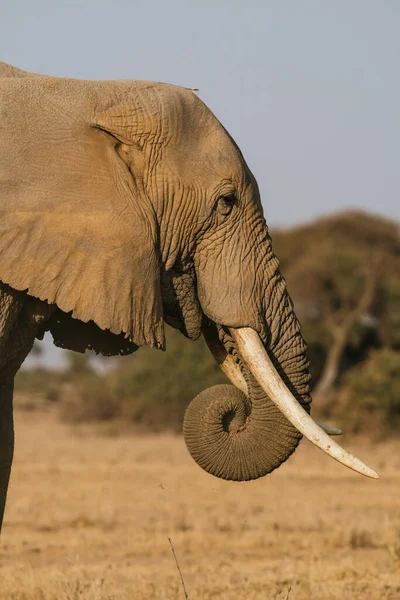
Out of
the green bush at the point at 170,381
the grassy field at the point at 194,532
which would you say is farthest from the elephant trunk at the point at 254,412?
the green bush at the point at 170,381

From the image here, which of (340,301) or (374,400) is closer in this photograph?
(374,400)

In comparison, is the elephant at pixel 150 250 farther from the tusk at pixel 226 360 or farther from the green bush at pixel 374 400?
the green bush at pixel 374 400

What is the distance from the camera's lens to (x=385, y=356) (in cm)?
2061

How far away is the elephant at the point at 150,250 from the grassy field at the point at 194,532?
4.05 ft

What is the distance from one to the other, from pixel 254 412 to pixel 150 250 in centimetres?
82

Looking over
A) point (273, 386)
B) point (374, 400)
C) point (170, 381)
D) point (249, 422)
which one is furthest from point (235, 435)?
point (170, 381)

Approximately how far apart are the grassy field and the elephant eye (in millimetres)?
1891

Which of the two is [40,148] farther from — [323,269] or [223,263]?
[323,269]

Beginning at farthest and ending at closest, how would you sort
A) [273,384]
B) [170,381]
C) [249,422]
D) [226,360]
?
1. [170,381]
2. [226,360]
3. [249,422]
4. [273,384]

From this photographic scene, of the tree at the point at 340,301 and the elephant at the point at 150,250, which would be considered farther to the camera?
the tree at the point at 340,301

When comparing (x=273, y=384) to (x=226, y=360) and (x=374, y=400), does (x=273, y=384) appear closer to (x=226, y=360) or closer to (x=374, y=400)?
(x=226, y=360)

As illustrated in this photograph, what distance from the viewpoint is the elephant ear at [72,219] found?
493 centimetres

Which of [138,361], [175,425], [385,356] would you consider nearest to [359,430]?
[385,356]

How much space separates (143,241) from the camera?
201 inches
